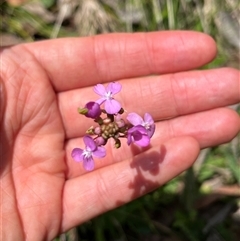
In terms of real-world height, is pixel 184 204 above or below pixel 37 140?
below

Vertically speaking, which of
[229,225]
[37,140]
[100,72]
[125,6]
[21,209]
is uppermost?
[125,6]

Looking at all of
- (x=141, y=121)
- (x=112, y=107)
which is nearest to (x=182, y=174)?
(x=141, y=121)

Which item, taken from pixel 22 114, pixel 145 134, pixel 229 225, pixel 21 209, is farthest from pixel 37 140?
pixel 229 225

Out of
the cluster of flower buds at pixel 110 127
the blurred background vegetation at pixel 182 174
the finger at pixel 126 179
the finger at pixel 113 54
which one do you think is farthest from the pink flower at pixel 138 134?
the blurred background vegetation at pixel 182 174

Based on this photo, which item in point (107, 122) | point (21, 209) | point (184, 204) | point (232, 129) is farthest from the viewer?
point (184, 204)

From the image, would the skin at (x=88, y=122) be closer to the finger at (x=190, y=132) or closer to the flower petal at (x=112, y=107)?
the finger at (x=190, y=132)

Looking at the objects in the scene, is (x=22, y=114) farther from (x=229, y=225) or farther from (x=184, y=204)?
(x=229, y=225)

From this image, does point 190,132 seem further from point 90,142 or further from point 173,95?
point 90,142
